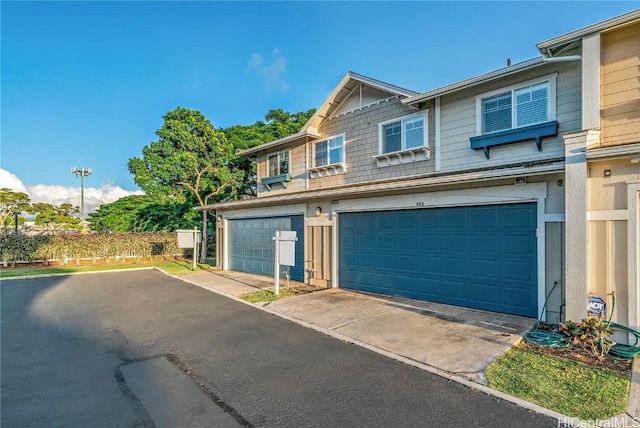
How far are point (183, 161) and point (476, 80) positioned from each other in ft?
57.2

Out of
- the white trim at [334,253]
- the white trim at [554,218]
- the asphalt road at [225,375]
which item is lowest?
the asphalt road at [225,375]

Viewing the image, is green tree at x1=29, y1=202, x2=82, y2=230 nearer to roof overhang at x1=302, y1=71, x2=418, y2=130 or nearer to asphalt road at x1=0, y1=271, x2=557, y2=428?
asphalt road at x1=0, y1=271, x2=557, y2=428

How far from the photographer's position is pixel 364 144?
11125 mm

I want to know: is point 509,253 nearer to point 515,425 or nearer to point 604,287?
point 604,287

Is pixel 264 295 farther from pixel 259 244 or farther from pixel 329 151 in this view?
pixel 329 151

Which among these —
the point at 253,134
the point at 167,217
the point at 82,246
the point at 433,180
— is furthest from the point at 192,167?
the point at 433,180

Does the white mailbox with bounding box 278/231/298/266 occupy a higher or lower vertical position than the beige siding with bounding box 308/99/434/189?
lower

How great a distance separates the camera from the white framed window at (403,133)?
9594mm

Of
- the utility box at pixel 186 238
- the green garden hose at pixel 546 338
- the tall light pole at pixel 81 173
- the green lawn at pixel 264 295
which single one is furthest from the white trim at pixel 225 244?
the tall light pole at pixel 81 173

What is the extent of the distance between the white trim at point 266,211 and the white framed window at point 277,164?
1.93m

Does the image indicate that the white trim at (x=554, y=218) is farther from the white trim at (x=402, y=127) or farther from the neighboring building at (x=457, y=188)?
the white trim at (x=402, y=127)

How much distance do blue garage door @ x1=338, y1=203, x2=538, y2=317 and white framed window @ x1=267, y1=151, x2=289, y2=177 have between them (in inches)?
197

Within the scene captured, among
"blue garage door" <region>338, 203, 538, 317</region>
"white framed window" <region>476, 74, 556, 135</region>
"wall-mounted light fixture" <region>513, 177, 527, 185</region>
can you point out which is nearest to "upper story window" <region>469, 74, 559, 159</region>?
"white framed window" <region>476, 74, 556, 135</region>

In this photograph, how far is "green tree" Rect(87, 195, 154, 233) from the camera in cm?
3269
